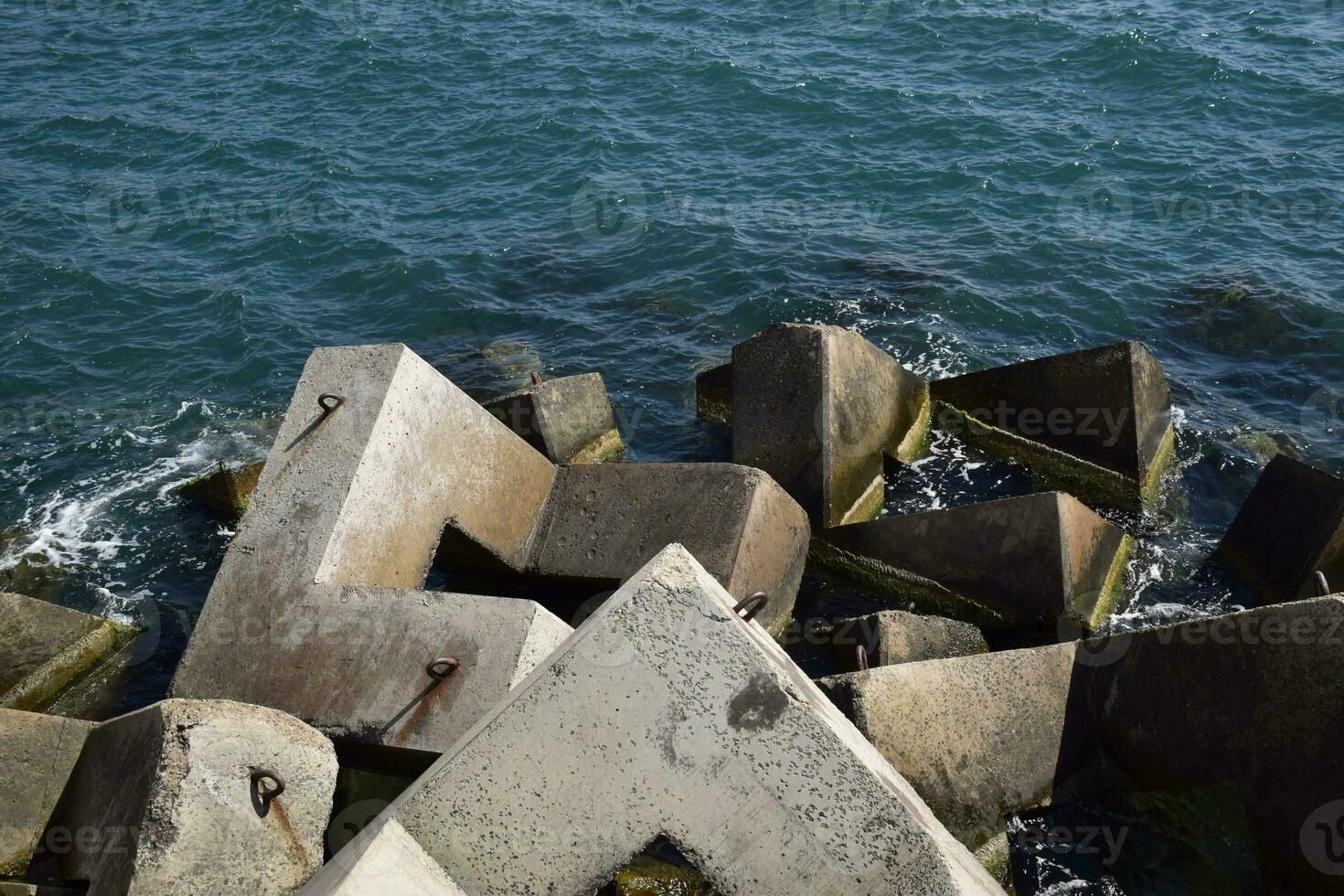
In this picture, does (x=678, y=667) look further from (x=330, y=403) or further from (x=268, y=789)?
(x=330, y=403)

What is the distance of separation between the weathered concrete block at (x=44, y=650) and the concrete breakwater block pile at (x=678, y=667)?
3 centimetres

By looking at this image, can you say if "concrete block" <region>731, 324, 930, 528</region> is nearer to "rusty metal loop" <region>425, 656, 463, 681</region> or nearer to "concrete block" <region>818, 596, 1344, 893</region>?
"concrete block" <region>818, 596, 1344, 893</region>

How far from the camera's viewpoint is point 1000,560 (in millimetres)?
8172

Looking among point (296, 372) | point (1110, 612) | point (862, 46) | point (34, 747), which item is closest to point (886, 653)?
point (1110, 612)

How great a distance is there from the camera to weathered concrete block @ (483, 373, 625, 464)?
9.72 m

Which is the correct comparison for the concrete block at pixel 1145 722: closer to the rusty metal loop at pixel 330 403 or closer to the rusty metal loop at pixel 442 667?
the rusty metal loop at pixel 442 667

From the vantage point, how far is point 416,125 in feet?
63.4

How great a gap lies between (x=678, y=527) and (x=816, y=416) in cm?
189

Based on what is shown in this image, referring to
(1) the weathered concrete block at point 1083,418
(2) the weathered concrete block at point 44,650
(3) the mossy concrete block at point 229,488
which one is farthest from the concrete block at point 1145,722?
(3) the mossy concrete block at point 229,488

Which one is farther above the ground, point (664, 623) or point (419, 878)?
point (664, 623)

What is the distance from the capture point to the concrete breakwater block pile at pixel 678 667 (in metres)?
4.48

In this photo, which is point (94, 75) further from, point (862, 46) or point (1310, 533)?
point (1310, 533)

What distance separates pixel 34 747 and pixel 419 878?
9.28 feet

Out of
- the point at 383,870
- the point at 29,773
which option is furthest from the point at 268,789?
the point at 29,773
